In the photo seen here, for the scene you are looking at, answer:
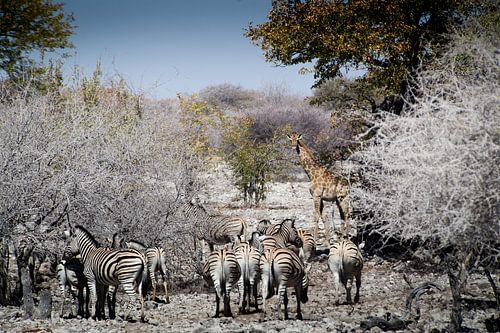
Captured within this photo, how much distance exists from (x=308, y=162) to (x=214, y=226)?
13.2ft

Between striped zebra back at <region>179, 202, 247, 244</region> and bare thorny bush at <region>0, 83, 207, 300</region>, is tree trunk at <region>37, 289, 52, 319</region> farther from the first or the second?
striped zebra back at <region>179, 202, 247, 244</region>

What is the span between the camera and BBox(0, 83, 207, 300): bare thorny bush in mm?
12078

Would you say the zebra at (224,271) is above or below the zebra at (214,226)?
below

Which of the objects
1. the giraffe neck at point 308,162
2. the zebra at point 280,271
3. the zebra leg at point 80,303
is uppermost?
the giraffe neck at point 308,162

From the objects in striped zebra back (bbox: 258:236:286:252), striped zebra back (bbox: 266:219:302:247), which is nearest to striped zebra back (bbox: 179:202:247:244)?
striped zebra back (bbox: 266:219:302:247)

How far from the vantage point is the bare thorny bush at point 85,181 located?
1208cm

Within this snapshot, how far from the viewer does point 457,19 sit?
1822 cm

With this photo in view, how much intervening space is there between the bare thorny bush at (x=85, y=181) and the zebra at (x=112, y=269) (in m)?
0.96

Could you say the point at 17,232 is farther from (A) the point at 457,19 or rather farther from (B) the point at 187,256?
(A) the point at 457,19

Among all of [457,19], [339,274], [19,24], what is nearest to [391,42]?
[457,19]

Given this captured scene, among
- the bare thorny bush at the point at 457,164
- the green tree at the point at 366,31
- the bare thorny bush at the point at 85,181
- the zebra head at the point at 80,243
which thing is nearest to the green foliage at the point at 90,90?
the bare thorny bush at the point at 85,181

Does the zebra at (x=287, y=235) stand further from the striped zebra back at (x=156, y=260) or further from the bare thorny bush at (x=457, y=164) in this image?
the bare thorny bush at (x=457, y=164)

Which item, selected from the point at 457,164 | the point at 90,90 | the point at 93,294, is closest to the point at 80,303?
the point at 93,294

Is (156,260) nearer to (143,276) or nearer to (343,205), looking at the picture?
(143,276)
